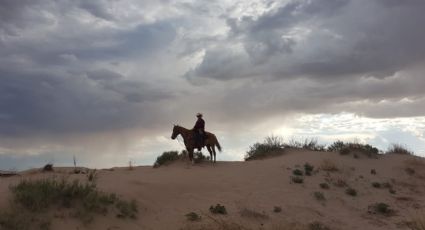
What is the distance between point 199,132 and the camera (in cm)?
2648

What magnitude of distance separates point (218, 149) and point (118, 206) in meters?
11.0

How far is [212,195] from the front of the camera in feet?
68.3

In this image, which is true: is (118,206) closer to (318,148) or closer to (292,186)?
(292,186)

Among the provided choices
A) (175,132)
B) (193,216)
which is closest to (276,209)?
(193,216)

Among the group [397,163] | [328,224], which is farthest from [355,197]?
[397,163]

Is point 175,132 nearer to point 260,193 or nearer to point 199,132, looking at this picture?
point 199,132

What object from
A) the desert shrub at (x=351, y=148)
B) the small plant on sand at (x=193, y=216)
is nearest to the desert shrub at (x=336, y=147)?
the desert shrub at (x=351, y=148)

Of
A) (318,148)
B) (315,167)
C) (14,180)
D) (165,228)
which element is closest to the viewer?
(165,228)

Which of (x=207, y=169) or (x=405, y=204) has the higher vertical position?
(x=207, y=169)

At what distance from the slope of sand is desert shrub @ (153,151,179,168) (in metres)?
0.69

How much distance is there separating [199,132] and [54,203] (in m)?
11.4

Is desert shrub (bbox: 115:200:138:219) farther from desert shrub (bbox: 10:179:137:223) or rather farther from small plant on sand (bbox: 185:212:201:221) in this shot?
small plant on sand (bbox: 185:212:201:221)

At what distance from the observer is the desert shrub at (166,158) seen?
2747 cm

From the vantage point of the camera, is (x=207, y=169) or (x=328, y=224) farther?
(x=207, y=169)
